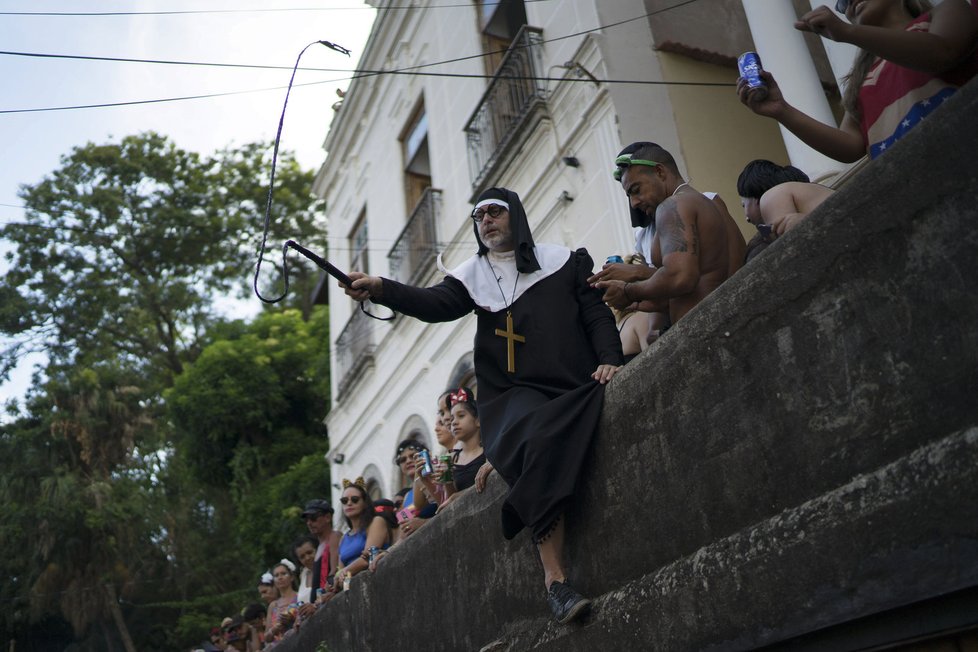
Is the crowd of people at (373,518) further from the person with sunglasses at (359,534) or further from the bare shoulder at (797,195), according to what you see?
the bare shoulder at (797,195)

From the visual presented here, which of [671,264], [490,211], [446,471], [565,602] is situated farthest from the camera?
[446,471]

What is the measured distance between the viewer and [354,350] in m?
14.8

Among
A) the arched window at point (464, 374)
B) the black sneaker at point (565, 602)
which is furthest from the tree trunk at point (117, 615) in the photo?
the black sneaker at point (565, 602)

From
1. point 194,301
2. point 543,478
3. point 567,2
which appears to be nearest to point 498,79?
point 567,2

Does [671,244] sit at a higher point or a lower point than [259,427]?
lower

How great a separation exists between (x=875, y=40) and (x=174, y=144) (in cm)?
2428

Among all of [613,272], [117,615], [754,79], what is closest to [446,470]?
[613,272]

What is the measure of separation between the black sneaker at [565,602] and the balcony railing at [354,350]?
1031 centimetres

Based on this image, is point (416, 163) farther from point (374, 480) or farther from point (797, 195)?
point (797, 195)

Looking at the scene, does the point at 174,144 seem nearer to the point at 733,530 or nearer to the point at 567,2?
the point at 567,2

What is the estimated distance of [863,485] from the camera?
8.58 ft

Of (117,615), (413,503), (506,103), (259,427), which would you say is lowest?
(413,503)

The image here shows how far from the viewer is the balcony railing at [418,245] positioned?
1215cm

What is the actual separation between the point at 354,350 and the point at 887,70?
39.0 ft
